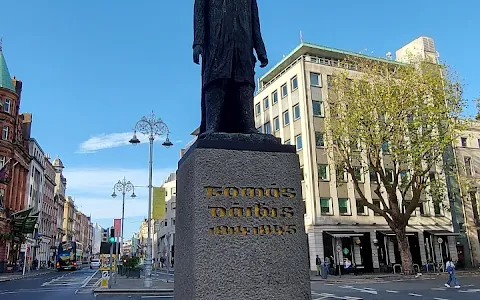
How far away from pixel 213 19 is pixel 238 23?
1.12ft

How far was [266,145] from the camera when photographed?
4.94 m

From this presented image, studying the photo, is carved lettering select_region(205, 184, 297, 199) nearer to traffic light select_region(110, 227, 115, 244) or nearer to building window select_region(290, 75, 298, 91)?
traffic light select_region(110, 227, 115, 244)

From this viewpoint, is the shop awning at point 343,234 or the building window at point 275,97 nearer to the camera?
the shop awning at point 343,234

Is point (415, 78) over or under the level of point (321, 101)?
under

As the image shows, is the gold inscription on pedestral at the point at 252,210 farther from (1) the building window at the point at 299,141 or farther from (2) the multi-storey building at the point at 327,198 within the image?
(1) the building window at the point at 299,141

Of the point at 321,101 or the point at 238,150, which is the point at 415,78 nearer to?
the point at 321,101

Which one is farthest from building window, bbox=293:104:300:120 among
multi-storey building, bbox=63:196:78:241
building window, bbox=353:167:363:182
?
multi-storey building, bbox=63:196:78:241

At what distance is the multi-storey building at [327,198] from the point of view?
1478 inches

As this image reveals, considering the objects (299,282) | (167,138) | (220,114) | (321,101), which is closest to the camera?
(299,282)

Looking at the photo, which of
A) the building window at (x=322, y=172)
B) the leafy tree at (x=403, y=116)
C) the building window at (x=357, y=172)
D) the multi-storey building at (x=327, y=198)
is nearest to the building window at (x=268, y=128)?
the multi-storey building at (x=327, y=198)

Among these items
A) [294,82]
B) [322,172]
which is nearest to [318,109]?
[294,82]

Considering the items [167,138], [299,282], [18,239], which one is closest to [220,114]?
[299,282]

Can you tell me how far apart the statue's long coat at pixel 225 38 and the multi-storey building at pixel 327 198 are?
1169 inches

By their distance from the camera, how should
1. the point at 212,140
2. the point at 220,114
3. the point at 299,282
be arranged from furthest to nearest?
the point at 220,114 < the point at 212,140 < the point at 299,282
